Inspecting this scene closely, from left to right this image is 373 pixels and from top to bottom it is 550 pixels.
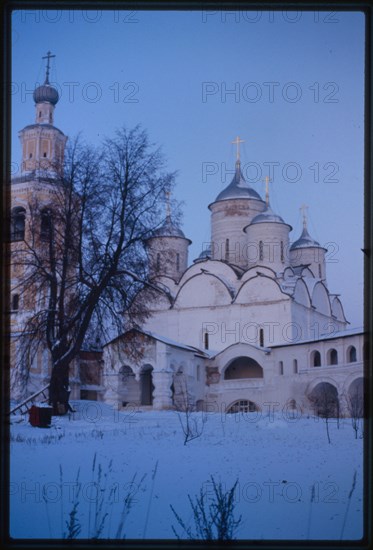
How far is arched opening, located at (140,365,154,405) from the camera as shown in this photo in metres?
19.2

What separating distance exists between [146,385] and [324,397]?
5.38 m

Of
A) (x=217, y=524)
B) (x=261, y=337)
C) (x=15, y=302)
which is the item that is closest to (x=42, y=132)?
(x=15, y=302)

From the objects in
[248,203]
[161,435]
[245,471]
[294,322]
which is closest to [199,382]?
[294,322]

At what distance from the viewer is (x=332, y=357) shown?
21812mm

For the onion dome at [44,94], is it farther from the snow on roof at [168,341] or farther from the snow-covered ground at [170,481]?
the snow-covered ground at [170,481]

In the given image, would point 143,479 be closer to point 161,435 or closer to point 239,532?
point 239,532

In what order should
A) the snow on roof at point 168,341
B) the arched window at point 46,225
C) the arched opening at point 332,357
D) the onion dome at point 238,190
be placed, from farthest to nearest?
the onion dome at point 238,190 → the arched opening at point 332,357 → the snow on roof at point 168,341 → the arched window at point 46,225

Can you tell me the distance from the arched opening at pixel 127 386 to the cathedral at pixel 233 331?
40mm

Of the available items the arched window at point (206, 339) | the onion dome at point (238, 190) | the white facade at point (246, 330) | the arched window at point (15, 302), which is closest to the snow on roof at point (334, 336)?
the white facade at point (246, 330)

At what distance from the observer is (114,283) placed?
1137 centimetres

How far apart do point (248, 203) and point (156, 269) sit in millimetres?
16306

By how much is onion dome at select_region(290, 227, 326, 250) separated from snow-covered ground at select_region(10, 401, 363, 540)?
74.5ft

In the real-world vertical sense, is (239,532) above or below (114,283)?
below

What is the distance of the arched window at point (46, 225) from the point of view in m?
11.5
